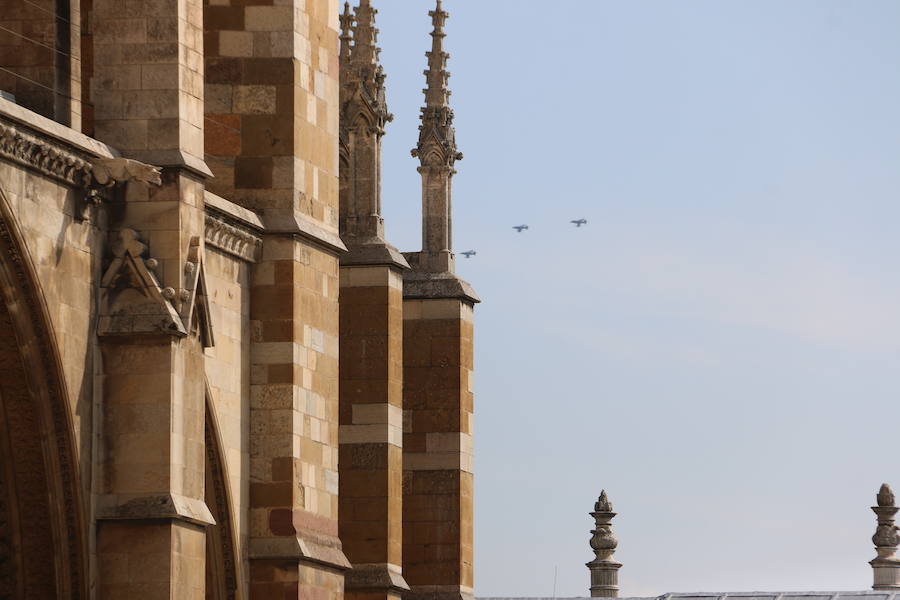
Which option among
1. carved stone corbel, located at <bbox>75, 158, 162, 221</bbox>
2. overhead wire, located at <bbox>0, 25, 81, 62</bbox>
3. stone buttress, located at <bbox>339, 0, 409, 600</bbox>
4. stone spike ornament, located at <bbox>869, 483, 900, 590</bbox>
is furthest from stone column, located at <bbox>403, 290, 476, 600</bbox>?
stone spike ornament, located at <bbox>869, 483, 900, 590</bbox>

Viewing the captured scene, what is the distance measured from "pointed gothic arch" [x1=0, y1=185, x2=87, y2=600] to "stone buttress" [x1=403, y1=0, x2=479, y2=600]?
19.7 meters

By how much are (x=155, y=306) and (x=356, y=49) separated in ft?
54.8

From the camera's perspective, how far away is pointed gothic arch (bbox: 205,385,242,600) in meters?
41.6

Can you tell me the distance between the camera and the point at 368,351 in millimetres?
52281

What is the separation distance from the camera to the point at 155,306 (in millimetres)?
37438

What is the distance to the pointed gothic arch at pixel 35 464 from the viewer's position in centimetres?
3619

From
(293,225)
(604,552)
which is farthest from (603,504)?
(293,225)

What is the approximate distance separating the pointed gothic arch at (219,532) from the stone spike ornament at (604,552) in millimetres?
43997

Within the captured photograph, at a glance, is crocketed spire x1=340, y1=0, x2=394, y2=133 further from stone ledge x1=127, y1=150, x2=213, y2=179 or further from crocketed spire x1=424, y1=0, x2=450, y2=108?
stone ledge x1=127, y1=150, x2=213, y2=179

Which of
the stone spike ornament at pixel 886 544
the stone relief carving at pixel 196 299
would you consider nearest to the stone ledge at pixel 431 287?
the stone relief carving at pixel 196 299

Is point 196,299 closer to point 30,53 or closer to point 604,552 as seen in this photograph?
point 30,53

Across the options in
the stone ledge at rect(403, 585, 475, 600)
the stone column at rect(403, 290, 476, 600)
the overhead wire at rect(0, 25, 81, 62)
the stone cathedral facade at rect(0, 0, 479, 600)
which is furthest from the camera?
the stone column at rect(403, 290, 476, 600)

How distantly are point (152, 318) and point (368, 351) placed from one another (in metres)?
15.1

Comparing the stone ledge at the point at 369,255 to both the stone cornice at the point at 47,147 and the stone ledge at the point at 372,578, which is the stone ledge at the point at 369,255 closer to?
the stone ledge at the point at 372,578
